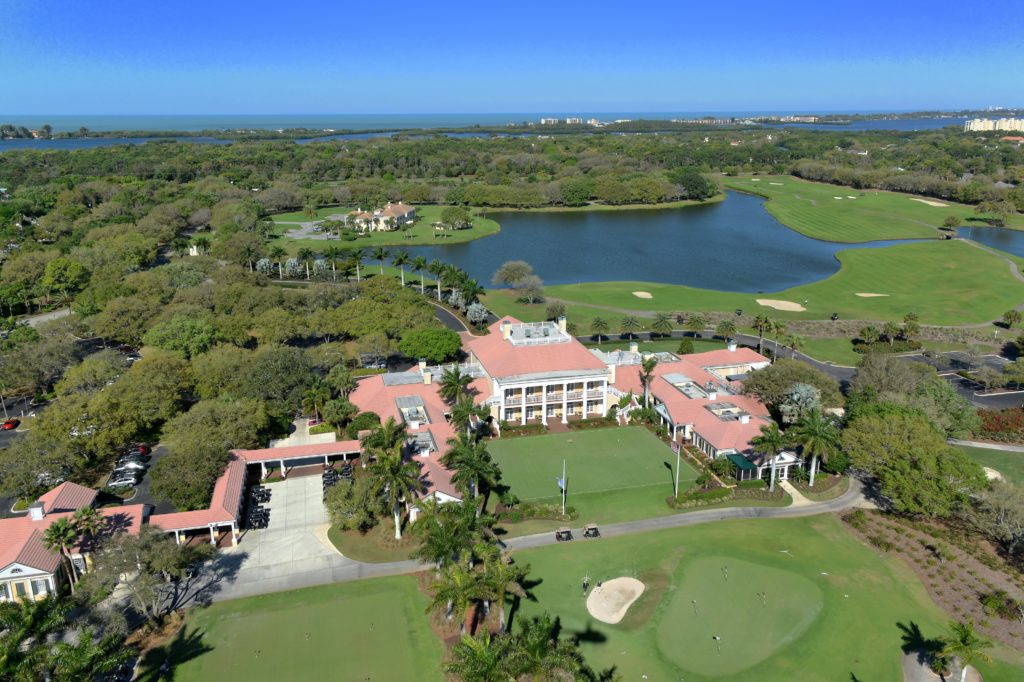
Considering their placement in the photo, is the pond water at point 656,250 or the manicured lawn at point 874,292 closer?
the manicured lawn at point 874,292

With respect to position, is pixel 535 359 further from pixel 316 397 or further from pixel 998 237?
pixel 998 237

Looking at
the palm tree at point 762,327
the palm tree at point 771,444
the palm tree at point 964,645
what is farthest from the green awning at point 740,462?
the palm tree at point 762,327

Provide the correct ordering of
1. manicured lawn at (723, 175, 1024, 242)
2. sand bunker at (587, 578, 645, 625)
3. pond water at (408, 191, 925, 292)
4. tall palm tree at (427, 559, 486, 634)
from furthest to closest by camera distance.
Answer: manicured lawn at (723, 175, 1024, 242) → pond water at (408, 191, 925, 292) → sand bunker at (587, 578, 645, 625) → tall palm tree at (427, 559, 486, 634)

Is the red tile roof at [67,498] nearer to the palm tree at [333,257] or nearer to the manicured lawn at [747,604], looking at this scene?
the manicured lawn at [747,604]

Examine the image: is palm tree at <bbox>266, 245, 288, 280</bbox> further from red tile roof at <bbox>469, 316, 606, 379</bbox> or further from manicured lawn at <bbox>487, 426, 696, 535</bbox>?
manicured lawn at <bbox>487, 426, 696, 535</bbox>

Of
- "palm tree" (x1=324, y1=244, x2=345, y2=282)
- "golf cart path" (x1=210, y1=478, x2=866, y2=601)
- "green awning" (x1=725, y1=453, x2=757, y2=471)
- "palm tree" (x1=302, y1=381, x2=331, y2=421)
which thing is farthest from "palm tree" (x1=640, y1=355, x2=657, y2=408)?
"palm tree" (x1=324, y1=244, x2=345, y2=282)

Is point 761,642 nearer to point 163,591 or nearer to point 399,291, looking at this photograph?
point 163,591

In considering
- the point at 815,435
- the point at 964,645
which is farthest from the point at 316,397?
the point at 964,645
